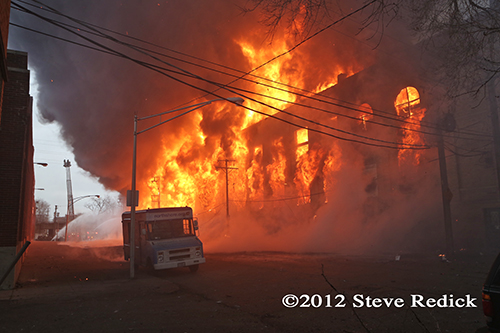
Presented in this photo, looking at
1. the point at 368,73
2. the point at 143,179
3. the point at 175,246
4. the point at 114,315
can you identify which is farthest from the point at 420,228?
the point at 143,179

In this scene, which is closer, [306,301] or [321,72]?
[306,301]

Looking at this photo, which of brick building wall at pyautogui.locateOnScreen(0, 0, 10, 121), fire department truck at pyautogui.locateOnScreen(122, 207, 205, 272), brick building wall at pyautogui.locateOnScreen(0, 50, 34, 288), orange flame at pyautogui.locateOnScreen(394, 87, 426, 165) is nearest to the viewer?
brick building wall at pyautogui.locateOnScreen(0, 0, 10, 121)

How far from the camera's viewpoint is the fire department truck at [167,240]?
13.2m

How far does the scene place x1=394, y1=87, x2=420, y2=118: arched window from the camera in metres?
24.1

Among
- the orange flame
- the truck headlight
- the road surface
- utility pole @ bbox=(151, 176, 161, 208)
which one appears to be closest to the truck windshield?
the truck headlight

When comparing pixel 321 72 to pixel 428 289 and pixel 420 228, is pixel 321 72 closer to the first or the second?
pixel 420 228

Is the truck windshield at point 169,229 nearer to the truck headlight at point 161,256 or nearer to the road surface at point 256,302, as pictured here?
the truck headlight at point 161,256

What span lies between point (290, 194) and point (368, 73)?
15.7 m

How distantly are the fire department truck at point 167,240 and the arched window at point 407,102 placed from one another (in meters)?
17.7

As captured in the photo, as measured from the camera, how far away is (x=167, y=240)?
13945 mm

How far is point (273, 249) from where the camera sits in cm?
2552

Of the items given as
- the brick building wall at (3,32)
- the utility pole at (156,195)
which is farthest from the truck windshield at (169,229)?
A: the utility pole at (156,195)

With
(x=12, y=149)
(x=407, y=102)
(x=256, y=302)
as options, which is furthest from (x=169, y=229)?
(x=407, y=102)

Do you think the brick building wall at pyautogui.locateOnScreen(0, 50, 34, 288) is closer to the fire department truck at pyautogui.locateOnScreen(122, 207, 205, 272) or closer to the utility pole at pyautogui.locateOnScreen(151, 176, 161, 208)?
the fire department truck at pyautogui.locateOnScreen(122, 207, 205, 272)
